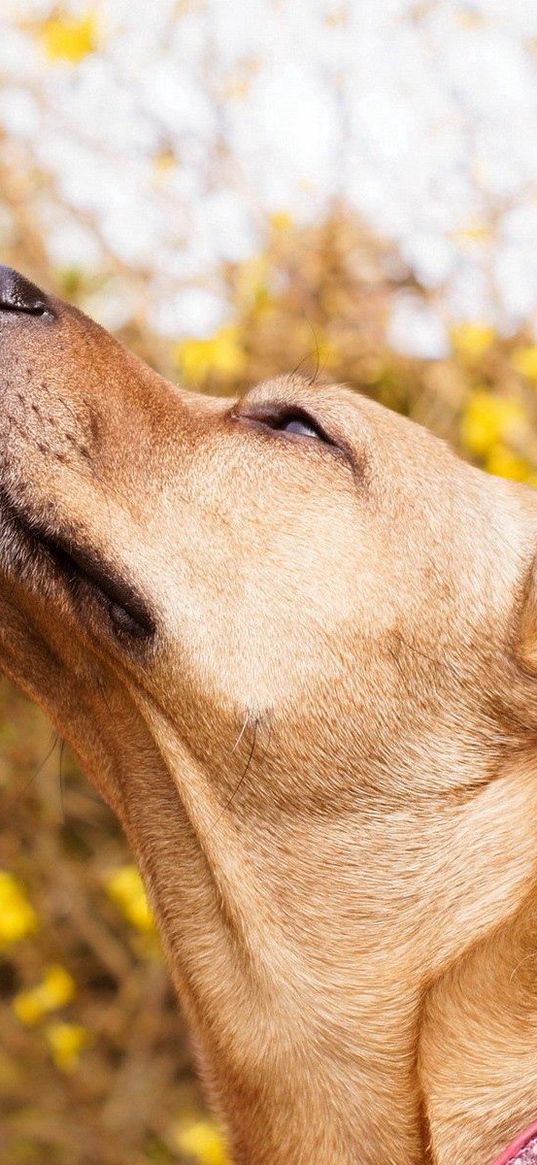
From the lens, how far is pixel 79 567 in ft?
7.25

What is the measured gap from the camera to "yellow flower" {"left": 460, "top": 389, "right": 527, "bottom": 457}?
4.16 metres

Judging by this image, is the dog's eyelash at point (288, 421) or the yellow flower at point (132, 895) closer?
the dog's eyelash at point (288, 421)

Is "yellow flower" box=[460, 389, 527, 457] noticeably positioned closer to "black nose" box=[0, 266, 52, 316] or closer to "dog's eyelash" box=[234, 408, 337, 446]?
"dog's eyelash" box=[234, 408, 337, 446]

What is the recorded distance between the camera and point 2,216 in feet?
14.9

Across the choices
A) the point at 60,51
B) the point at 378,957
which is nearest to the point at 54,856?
the point at 378,957

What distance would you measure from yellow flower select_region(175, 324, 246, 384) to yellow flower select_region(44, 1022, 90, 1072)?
2255mm

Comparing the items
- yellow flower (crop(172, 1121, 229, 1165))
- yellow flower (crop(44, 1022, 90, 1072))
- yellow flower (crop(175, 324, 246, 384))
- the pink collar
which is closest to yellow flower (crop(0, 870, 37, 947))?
yellow flower (crop(44, 1022, 90, 1072))

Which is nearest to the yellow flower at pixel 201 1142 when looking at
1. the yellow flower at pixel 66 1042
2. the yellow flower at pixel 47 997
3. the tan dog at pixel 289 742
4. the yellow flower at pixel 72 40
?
the yellow flower at pixel 66 1042

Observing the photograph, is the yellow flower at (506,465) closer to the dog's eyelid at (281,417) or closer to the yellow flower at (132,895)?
the dog's eyelid at (281,417)

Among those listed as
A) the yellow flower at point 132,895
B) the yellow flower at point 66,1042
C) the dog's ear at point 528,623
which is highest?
the dog's ear at point 528,623

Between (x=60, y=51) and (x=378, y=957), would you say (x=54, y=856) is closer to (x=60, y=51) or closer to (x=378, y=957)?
(x=378, y=957)

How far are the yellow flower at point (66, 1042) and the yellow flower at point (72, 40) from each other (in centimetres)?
325

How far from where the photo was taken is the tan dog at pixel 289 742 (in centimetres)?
213

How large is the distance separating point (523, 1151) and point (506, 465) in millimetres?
2622
